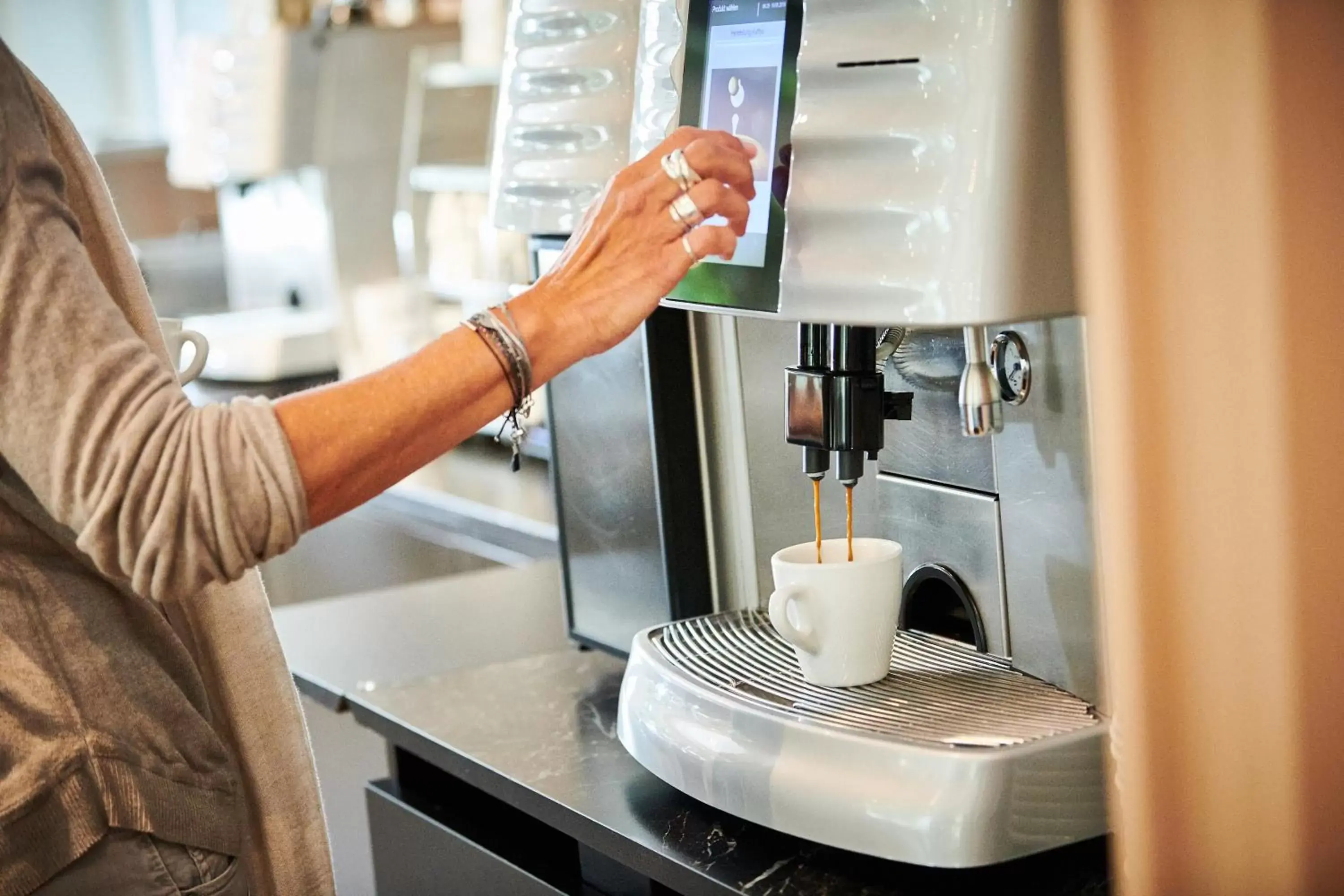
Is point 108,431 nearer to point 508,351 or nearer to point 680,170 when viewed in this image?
point 508,351

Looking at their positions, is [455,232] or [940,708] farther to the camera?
[455,232]

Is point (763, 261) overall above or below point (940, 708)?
above

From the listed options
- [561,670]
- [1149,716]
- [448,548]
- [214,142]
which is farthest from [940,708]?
[214,142]

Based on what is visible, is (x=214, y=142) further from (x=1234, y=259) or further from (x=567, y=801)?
(x=1234, y=259)

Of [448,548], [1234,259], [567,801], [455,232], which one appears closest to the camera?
[1234,259]

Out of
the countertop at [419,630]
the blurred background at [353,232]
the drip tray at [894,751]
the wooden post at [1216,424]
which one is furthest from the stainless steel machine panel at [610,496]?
the blurred background at [353,232]

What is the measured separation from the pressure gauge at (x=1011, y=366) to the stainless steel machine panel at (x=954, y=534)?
8 centimetres

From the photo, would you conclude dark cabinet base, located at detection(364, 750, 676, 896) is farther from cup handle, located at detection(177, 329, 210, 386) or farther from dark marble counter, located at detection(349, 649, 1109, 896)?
cup handle, located at detection(177, 329, 210, 386)

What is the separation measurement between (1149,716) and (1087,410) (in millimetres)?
371

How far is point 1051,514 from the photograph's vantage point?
995 mm

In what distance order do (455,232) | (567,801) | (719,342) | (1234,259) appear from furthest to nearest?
1. (455,232)
2. (719,342)
3. (567,801)
4. (1234,259)

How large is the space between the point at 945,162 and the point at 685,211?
6.3 inches

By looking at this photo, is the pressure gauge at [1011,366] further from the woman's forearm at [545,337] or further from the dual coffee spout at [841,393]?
the woman's forearm at [545,337]

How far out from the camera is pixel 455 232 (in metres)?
4.32
